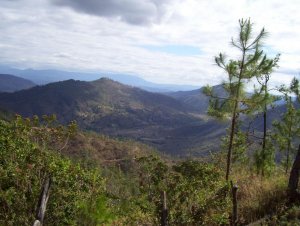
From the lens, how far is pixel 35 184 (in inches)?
260

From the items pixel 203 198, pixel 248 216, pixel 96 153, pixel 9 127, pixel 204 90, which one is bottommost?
pixel 96 153

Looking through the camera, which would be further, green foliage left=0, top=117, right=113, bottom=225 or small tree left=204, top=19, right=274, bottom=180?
small tree left=204, top=19, right=274, bottom=180

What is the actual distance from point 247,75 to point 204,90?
2188mm

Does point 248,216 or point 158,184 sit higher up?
point 158,184

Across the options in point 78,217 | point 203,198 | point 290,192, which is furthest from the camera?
point 290,192

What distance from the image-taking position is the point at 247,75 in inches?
717

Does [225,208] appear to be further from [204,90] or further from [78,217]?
[204,90]

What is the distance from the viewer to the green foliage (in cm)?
636

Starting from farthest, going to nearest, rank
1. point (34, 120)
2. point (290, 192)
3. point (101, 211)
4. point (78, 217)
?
point (290, 192) < point (34, 120) < point (78, 217) < point (101, 211)

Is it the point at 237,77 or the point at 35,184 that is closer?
the point at 35,184

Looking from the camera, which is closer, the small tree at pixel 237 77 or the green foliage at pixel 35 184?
the green foliage at pixel 35 184

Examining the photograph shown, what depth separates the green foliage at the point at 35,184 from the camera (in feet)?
20.9

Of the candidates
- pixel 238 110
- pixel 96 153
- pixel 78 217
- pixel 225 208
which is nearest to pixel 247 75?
pixel 238 110

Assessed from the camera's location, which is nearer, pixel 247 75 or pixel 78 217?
pixel 78 217
